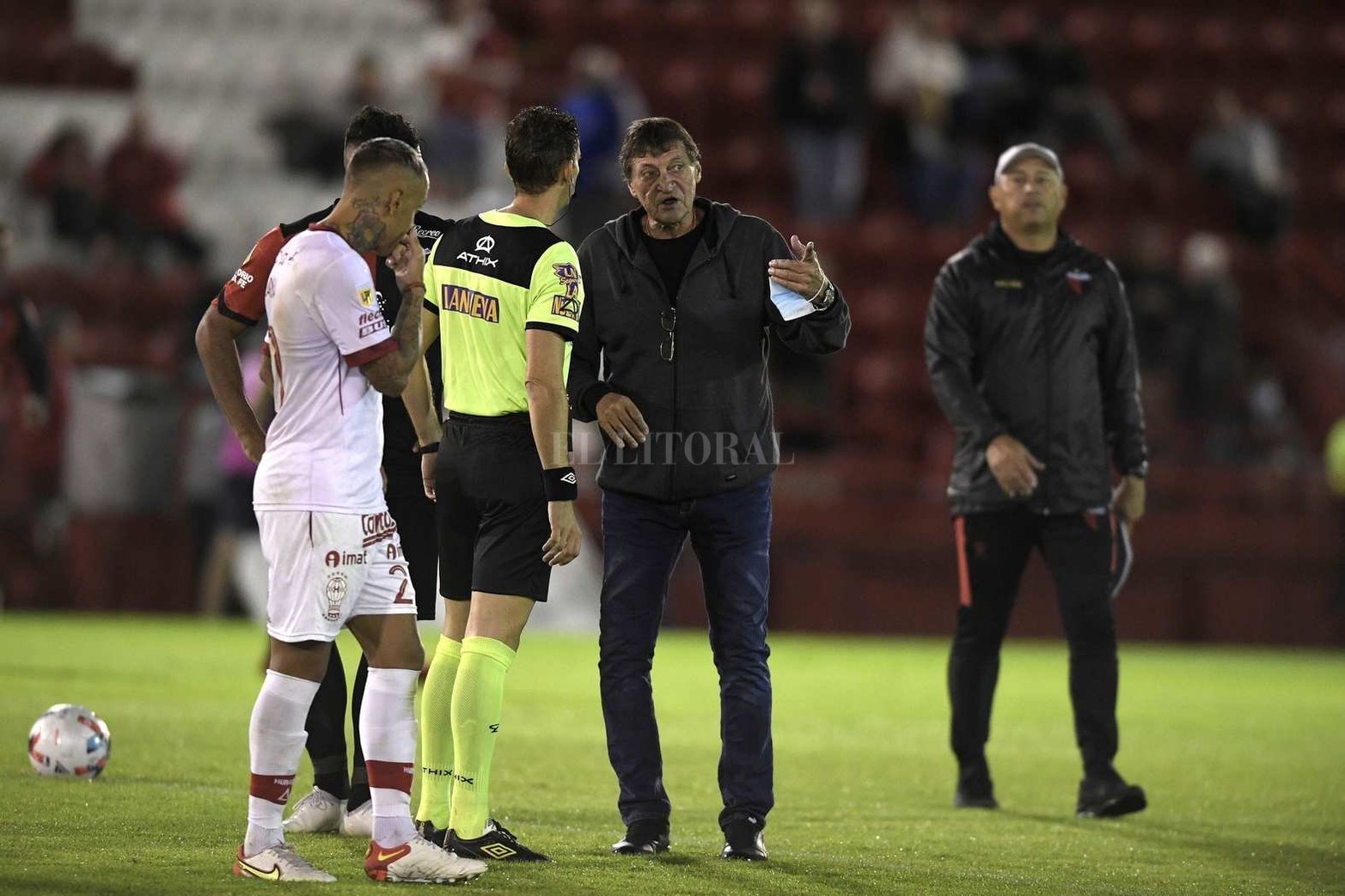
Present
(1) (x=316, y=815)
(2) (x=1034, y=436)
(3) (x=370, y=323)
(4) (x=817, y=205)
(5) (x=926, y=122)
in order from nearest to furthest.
Result: 1. (3) (x=370, y=323)
2. (1) (x=316, y=815)
3. (2) (x=1034, y=436)
4. (4) (x=817, y=205)
5. (5) (x=926, y=122)

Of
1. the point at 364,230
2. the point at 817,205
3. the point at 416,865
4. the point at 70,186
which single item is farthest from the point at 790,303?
the point at 70,186

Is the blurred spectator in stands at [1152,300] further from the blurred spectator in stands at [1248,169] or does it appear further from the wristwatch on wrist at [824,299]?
the wristwatch on wrist at [824,299]

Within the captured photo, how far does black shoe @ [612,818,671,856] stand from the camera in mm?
5785

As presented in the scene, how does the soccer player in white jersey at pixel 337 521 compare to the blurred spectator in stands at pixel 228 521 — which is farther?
the blurred spectator in stands at pixel 228 521

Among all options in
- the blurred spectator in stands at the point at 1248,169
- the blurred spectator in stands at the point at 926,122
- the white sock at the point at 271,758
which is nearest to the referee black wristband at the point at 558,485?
the white sock at the point at 271,758

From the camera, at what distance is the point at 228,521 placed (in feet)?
48.4

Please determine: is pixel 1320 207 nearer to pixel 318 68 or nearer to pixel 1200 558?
pixel 1200 558

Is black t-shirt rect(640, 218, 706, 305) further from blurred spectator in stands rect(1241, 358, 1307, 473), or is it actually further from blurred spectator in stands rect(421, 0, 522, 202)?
blurred spectator in stands rect(1241, 358, 1307, 473)

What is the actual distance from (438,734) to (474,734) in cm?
21

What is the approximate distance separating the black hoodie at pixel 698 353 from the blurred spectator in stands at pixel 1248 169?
45.4 feet

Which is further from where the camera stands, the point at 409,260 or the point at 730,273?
the point at 730,273

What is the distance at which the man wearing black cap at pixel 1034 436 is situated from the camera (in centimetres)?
738

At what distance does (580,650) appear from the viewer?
13906 mm

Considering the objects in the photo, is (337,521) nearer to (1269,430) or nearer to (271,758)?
(271,758)
